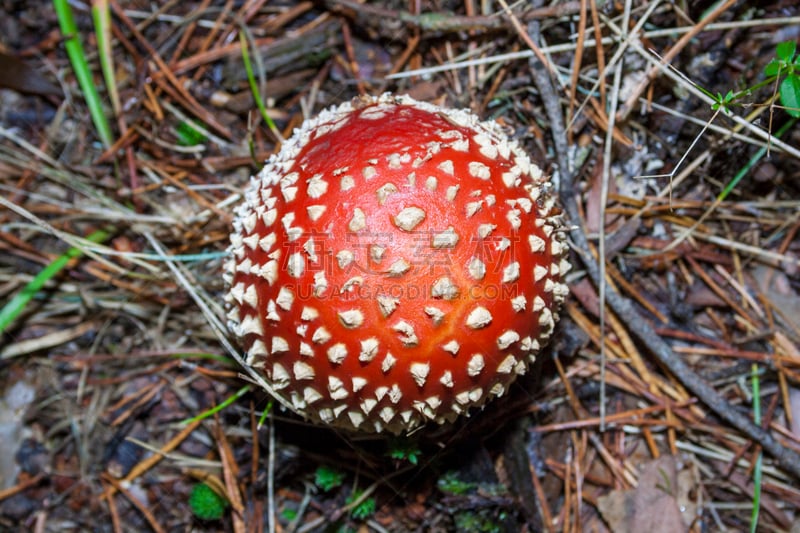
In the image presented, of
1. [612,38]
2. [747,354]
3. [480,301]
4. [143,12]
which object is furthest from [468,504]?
[143,12]

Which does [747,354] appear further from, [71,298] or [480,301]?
[71,298]

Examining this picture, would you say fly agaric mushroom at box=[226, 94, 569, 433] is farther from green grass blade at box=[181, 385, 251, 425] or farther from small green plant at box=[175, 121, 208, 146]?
small green plant at box=[175, 121, 208, 146]

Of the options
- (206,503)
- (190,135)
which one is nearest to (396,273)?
(206,503)

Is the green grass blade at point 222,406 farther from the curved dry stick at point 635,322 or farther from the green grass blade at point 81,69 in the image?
the curved dry stick at point 635,322

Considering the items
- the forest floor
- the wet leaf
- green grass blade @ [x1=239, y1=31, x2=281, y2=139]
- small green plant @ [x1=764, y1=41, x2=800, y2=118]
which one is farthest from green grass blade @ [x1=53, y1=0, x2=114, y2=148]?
small green plant @ [x1=764, y1=41, x2=800, y2=118]

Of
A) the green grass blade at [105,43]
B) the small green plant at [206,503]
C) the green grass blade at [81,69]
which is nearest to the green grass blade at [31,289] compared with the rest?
the green grass blade at [81,69]

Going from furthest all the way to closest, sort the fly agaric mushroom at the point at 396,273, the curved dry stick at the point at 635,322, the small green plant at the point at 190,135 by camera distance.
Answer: the small green plant at the point at 190,135
the curved dry stick at the point at 635,322
the fly agaric mushroom at the point at 396,273

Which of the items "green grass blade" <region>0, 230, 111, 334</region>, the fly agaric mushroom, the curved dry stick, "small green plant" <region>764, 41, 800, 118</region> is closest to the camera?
the fly agaric mushroom
